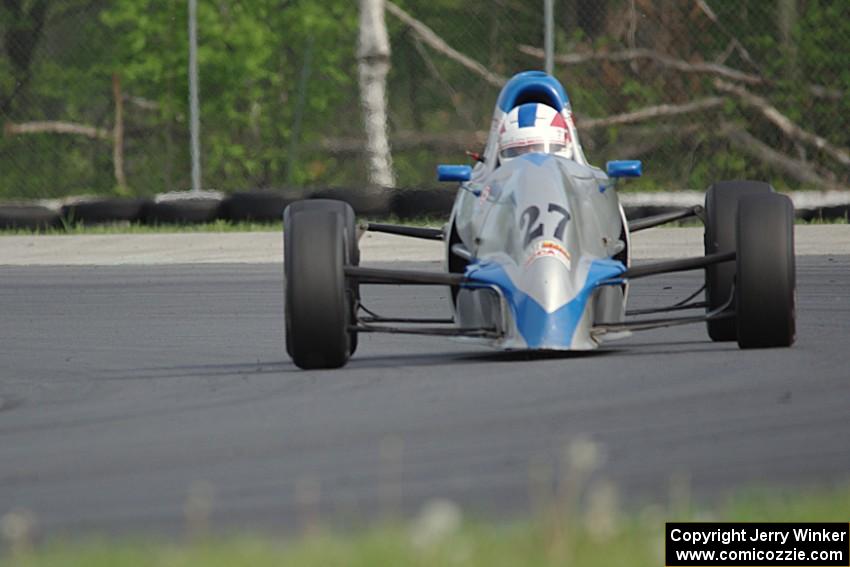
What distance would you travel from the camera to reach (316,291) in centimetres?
816

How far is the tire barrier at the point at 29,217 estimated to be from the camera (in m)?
17.8

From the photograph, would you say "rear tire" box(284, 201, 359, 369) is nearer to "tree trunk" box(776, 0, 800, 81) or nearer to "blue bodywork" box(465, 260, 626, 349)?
"blue bodywork" box(465, 260, 626, 349)

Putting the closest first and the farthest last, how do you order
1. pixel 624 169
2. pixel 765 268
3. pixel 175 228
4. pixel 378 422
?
pixel 378 422 < pixel 765 268 < pixel 624 169 < pixel 175 228

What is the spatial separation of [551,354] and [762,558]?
4510mm

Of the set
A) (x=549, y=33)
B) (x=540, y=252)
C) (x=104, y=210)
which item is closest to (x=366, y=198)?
(x=549, y=33)

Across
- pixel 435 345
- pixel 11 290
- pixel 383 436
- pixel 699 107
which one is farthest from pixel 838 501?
pixel 699 107

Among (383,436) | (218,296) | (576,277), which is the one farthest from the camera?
(218,296)

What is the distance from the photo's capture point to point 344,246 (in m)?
A: 8.45

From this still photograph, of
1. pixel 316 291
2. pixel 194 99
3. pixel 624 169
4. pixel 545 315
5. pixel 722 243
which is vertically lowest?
pixel 545 315

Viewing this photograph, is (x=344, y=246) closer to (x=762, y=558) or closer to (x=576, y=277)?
(x=576, y=277)

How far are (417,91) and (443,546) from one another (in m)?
16.0

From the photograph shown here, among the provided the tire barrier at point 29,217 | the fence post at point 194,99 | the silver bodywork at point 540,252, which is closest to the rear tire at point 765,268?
the silver bodywork at point 540,252

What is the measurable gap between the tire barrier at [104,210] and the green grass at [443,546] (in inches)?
525

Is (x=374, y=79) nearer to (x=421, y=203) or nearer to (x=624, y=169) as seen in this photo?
(x=421, y=203)
